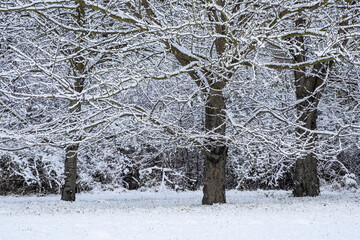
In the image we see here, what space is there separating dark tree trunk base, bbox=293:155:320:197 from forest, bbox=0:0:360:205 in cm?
4

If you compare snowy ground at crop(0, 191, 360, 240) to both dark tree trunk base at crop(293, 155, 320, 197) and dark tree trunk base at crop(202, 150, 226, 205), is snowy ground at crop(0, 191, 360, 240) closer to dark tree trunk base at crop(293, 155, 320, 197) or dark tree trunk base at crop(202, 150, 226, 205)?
dark tree trunk base at crop(202, 150, 226, 205)

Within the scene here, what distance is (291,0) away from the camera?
30.7ft

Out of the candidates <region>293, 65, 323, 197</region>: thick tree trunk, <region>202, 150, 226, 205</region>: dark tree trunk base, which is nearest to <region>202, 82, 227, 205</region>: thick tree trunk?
<region>202, 150, 226, 205</region>: dark tree trunk base

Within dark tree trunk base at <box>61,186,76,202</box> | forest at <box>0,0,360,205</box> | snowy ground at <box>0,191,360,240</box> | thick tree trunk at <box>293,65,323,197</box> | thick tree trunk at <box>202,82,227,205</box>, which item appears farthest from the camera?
dark tree trunk base at <box>61,186,76,202</box>

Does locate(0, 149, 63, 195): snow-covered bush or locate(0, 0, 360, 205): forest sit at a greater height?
locate(0, 0, 360, 205): forest

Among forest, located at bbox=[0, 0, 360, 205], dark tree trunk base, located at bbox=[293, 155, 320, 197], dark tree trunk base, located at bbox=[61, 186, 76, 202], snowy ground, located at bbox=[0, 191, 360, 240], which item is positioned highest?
forest, located at bbox=[0, 0, 360, 205]

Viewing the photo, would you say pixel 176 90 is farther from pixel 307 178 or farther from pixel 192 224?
pixel 307 178

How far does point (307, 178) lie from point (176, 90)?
18.8 feet

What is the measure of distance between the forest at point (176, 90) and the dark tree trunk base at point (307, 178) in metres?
0.04

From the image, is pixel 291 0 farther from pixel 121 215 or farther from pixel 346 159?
pixel 346 159

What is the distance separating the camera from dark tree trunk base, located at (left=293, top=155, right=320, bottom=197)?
42.1 ft

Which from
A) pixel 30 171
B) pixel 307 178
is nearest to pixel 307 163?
pixel 307 178

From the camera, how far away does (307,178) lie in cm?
1290

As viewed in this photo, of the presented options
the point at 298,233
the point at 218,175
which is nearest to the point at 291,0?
the point at 218,175
